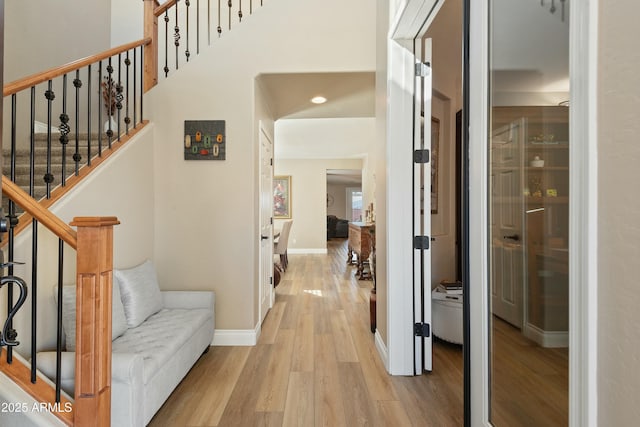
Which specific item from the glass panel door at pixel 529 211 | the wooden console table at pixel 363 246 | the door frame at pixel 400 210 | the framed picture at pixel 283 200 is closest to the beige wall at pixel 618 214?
the glass panel door at pixel 529 211

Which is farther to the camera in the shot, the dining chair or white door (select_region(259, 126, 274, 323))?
the dining chair

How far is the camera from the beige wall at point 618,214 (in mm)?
616

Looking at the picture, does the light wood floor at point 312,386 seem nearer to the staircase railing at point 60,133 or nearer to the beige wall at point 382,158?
the beige wall at point 382,158

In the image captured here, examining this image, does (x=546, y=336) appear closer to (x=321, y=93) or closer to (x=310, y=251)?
(x=321, y=93)

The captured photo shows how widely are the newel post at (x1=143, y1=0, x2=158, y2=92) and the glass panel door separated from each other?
121 inches

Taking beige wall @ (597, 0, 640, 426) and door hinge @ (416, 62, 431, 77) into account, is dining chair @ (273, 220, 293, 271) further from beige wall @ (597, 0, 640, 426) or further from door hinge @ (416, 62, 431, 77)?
beige wall @ (597, 0, 640, 426)

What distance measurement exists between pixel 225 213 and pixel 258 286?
2.75 feet

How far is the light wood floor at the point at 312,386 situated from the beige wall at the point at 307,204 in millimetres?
5825

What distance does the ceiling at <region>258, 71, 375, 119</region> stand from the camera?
131 inches

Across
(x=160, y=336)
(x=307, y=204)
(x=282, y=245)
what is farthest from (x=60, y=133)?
(x=307, y=204)

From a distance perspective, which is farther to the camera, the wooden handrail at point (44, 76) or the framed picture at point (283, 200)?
the framed picture at point (283, 200)

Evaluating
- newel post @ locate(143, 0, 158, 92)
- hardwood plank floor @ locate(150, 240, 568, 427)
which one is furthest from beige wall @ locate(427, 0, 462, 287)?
newel post @ locate(143, 0, 158, 92)

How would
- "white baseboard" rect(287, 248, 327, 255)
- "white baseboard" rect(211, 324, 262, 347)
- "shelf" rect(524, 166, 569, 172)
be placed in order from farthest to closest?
"white baseboard" rect(287, 248, 327, 255) → "white baseboard" rect(211, 324, 262, 347) → "shelf" rect(524, 166, 569, 172)

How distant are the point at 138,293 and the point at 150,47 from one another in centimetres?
235
